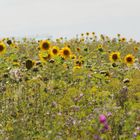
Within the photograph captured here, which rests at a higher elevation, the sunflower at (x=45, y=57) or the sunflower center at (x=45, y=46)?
the sunflower center at (x=45, y=46)

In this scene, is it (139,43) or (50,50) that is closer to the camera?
(50,50)

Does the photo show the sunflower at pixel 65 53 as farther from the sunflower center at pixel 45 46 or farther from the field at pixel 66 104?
the sunflower center at pixel 45 46

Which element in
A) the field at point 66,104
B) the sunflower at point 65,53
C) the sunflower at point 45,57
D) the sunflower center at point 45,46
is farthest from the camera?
the sunflower at point 65,53

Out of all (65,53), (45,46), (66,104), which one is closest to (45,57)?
(45,46)

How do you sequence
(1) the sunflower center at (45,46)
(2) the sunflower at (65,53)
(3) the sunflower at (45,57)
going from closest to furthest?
(3) the sunflower at (45,57) → (1) the sunflower center at (45,46) → (2) the sunflower at (65,53)

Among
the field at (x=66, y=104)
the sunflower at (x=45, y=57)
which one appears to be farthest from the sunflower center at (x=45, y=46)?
the sunflower at (x=45, y=57)

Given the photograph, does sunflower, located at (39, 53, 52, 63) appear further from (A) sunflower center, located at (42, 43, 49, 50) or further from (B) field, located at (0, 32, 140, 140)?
(A) sunflower center, located at (42, 43, 49, 50)

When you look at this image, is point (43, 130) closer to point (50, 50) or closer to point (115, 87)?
point (115, 87)

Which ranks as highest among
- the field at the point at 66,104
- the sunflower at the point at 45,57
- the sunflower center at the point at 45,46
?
the sunflower center at the point at 45,46

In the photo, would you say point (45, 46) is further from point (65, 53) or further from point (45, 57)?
point (45, 57)

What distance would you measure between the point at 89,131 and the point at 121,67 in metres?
4.31

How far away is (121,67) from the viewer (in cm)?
747

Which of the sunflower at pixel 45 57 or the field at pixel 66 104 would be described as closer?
the field at pixel 66 104

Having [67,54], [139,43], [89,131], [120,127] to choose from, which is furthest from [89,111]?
[139,43]
